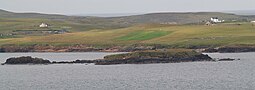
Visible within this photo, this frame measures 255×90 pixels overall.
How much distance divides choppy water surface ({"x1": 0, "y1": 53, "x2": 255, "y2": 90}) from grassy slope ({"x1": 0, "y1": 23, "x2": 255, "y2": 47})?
27836 mm

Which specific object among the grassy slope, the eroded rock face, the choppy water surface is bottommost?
the grassy slope

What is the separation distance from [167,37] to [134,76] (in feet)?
224

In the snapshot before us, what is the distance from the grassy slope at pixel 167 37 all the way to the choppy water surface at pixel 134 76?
2784 centimetres

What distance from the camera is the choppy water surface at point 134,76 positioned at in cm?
7869

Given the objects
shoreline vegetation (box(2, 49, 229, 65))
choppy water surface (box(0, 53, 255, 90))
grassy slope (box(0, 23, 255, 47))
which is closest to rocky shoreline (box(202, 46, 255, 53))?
grassy slope (box(0, 23, 255, 47))

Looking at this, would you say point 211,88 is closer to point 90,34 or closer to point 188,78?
point 188,78

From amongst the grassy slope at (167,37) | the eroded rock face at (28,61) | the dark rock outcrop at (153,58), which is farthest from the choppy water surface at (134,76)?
the grassy slope at (167,37)

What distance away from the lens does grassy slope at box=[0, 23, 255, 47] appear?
142375 millimetres

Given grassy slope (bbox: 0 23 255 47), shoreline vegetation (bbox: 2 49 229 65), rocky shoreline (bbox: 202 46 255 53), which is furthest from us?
grassy slope (bbox: 0 23 255 47)

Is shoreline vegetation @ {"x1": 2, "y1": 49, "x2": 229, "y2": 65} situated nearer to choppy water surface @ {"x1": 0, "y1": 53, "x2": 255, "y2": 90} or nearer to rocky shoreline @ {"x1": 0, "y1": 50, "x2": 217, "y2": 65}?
rocky shoreline @ {"x1": 0, "y1": 50, "x2": 217, "y2": 65}

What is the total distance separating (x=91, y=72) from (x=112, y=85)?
713 inches

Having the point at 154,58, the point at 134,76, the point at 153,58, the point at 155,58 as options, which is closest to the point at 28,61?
the point at 153,58

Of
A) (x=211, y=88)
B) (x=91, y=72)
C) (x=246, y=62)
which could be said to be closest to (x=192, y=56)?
(x=246, y=62)

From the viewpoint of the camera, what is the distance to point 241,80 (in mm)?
81562
